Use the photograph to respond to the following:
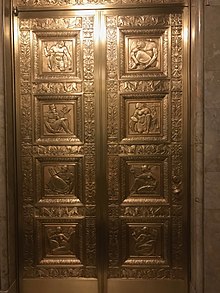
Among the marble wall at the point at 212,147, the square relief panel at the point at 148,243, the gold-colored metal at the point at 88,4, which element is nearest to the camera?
the marble wall at the point at 212,147

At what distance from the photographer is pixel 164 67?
125 inches

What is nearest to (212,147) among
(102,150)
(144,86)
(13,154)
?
(144,86)

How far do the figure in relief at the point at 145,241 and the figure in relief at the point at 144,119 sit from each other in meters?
0.91

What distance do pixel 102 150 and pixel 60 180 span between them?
0.48m

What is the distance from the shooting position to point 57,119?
3.24m

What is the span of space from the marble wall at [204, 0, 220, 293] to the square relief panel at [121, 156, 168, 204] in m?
0.50

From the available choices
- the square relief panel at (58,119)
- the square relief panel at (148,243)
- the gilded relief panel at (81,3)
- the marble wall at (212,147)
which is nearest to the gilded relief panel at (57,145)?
the square relief panel at (58,119)

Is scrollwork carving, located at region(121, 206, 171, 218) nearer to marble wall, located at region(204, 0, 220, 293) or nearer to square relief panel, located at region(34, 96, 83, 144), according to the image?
marble wall, located at region(204, 0, 220, 293)

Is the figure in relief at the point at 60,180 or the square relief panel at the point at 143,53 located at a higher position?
the square relief panel at the point at 143,53

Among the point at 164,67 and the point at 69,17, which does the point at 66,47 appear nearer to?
the point at 69,17

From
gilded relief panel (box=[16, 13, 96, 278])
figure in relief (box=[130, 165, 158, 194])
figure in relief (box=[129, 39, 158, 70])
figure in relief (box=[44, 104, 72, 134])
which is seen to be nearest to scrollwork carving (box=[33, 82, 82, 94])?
gilded relief panel (box=[16, 13, 96, 278])

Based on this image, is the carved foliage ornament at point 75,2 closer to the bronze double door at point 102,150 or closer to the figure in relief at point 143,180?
the bronze double door at point 102,150

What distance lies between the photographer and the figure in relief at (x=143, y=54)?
10.4ft

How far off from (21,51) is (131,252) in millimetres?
2100
